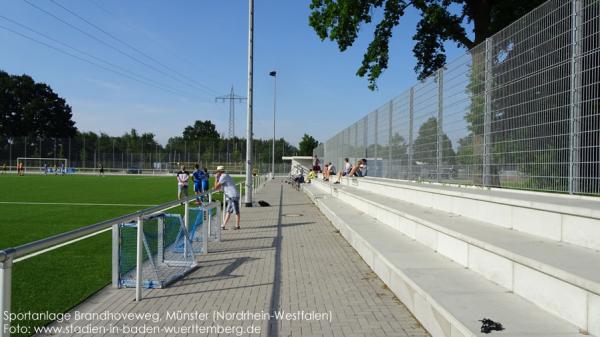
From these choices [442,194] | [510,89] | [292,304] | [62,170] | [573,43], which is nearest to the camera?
[573,43]

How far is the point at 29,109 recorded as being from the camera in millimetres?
104250

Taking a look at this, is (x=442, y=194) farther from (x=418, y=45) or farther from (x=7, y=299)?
(x=418, y=45)

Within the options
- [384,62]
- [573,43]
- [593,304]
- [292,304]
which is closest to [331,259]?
[292,304]

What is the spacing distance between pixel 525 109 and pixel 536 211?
6.46 feet

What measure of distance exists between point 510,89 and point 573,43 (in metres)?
1.64

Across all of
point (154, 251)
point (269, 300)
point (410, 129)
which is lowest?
point (269, 300)

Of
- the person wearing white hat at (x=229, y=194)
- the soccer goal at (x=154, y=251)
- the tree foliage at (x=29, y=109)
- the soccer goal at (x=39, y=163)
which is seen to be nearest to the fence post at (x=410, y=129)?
the person wearing white hat at (x=229, y=194)

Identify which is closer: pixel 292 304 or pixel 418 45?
pixel 292 304

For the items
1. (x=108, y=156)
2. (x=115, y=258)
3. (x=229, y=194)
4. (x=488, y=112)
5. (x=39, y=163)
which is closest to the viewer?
(x=115, y=258)

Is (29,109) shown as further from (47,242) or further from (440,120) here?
(47,242)

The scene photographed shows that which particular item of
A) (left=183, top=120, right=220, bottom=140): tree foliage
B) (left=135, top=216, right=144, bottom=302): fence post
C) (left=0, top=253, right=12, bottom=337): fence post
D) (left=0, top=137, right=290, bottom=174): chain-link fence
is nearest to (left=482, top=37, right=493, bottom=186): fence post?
(left=135, top=216, right=144, bottom=302): fence post

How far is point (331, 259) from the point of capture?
911 centimetres

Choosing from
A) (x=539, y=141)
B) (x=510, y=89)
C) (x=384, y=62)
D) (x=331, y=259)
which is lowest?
(x=331, y=259)

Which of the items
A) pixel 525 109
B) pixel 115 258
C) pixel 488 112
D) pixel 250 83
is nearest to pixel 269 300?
pixel 115 258
